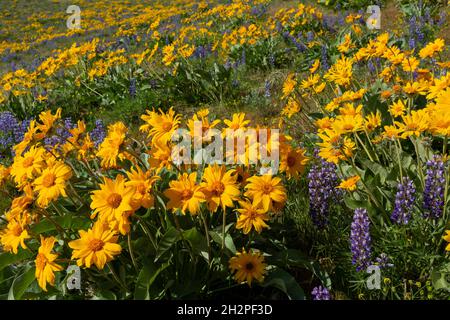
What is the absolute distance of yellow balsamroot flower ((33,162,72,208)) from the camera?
6.32ft

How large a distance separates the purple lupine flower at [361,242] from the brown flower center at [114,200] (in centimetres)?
117

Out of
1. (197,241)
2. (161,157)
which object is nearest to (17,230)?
(161,157)

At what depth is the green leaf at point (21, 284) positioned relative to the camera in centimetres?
215

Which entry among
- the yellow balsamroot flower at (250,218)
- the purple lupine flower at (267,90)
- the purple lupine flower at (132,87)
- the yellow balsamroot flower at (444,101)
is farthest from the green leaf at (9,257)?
the purple lupine flower at (132,87)

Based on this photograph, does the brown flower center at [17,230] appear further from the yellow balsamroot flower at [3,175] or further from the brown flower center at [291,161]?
the brown flower center at [291,161]

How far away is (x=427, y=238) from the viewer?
2217 millimetres

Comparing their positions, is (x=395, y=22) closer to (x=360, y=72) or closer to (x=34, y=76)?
(x=360, y=72)

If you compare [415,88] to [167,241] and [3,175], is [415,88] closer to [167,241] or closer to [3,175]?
[167,241]

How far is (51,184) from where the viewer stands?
1.98 metres

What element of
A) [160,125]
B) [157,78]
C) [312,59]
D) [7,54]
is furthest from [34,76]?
[7,54]

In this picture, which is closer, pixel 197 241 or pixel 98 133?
pixel 197 241

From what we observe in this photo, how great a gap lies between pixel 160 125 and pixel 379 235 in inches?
54.8

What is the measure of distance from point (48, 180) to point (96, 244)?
1.50ft

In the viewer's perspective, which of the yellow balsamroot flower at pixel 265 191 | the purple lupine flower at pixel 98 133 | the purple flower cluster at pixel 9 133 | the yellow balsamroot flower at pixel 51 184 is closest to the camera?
the yellow balsamroot flower at pixel 265 191
